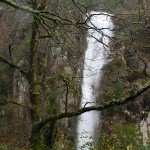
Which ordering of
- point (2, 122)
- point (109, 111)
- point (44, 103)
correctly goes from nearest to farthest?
point (44, 103), point (2, 122), point (109, 111)

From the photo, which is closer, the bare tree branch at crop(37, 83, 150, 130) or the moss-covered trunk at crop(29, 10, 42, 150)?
the bare tree branch at crop(37, 83, 150, 130)

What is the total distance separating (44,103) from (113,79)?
1000 cm

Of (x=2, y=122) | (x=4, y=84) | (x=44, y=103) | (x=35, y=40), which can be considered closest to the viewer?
(x=35, y=40)

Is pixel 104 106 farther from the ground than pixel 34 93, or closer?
closer

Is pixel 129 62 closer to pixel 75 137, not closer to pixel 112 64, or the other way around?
pixel 112 64

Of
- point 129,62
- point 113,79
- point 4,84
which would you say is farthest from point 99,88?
point 4,84

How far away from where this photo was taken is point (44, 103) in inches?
508

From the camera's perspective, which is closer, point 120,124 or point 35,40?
point 35,40

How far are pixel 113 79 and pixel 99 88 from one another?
104 cm

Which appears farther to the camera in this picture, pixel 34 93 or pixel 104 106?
pixel 34 93

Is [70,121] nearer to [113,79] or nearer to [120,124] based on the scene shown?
[120,124]

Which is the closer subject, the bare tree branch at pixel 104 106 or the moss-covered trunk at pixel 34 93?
the bare tree branch at pixel 104 106

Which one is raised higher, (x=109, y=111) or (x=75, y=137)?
(x=109, y=111)

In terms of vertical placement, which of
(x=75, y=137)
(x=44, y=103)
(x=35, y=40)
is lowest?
(x=75, y=137)
